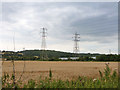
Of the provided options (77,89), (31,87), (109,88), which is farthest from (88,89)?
(31,87)

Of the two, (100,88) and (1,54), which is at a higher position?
(1,54)

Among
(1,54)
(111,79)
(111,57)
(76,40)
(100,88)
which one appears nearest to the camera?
(1,54)

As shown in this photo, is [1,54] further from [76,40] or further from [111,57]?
[76,40]

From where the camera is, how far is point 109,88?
454cm

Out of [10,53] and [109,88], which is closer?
[10,53]

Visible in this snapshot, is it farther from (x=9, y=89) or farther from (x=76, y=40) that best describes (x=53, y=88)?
(x=76, y=40)

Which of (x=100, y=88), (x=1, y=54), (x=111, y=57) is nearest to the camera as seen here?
(x=1, y=54)

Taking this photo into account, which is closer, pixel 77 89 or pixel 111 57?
pixel 77 89

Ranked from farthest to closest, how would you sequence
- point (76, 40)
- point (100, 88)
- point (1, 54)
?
1. point (76, 40)
2. point (100, 88)
3. point (1, 54)

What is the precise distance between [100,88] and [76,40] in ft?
136

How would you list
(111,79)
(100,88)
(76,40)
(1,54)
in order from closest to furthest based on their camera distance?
(1,54), (100,88), (111,79), (76,40)

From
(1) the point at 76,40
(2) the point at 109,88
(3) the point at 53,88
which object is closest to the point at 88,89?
(2) the point at 109,88

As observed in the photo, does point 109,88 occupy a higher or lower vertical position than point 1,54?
lower

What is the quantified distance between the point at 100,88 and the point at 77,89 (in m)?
0.63
